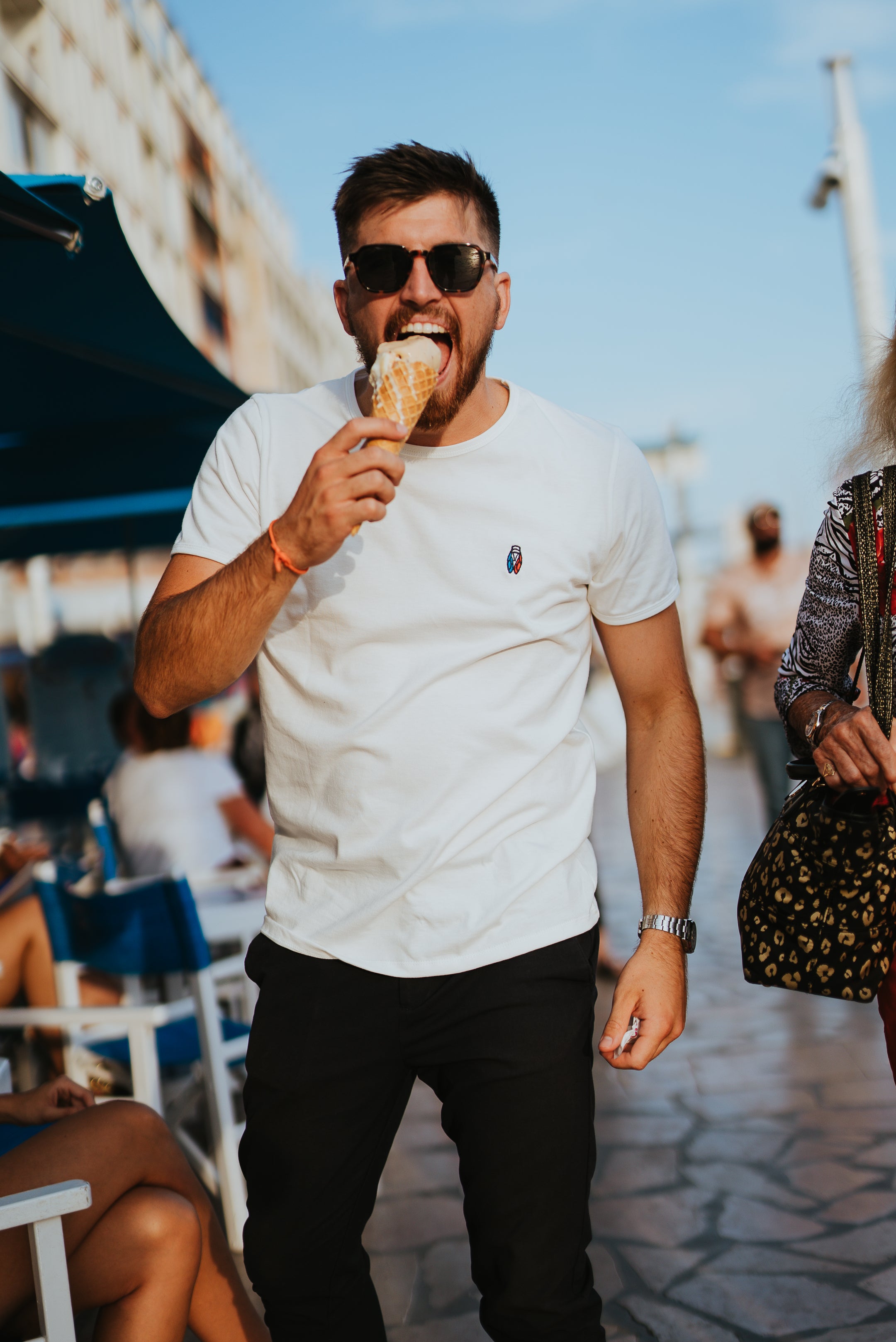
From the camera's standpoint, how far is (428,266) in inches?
82.9

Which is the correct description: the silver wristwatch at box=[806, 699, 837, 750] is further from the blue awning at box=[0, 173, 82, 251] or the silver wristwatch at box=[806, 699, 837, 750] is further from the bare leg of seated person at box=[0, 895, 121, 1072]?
the bare leg of seated person at box=[0, 895, 121, 1072]

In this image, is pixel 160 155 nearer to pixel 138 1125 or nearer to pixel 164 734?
pixel 164 734

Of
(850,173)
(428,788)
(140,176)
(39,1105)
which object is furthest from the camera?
(140,176)

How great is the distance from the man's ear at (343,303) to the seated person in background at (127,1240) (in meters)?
1.45

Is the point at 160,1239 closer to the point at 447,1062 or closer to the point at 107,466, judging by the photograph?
the point at 447,1062

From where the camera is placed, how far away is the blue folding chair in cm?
358

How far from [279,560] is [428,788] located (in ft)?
1.48

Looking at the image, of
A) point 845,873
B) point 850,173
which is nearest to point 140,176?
point 850,173

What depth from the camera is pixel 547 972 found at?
204 cm

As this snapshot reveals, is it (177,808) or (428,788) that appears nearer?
(428,788)

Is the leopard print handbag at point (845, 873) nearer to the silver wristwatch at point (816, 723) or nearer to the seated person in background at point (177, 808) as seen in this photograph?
the silver wristwatch at point (816, 723)

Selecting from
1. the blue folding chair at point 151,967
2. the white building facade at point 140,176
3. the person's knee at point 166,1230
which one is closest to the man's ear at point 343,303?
the person's knee at point 166,1230

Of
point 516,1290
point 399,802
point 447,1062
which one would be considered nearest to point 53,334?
point 399,802

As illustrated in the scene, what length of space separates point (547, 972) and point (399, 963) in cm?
24
